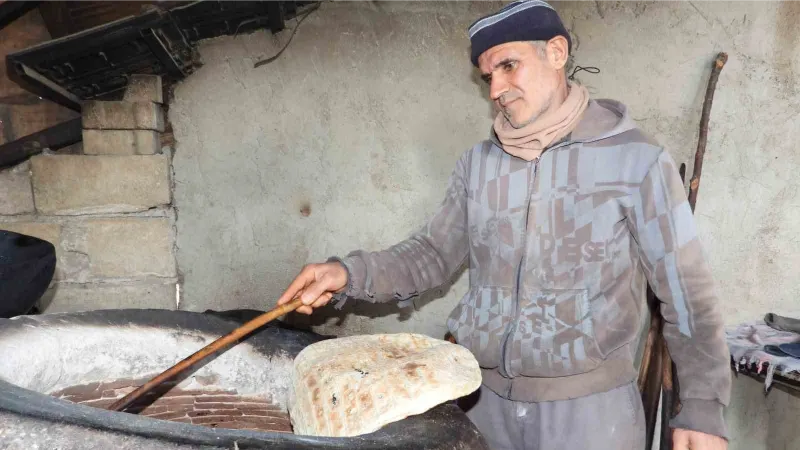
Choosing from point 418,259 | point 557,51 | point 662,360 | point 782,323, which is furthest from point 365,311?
point 782,323

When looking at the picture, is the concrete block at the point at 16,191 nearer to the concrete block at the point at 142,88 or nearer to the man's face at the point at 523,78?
the concrete block at the point at 142,88

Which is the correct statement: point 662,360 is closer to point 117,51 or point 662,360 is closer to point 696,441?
point 696,441

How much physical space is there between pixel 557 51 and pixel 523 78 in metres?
0.13

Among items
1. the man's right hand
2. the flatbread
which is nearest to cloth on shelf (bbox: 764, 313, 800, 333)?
the flatbread

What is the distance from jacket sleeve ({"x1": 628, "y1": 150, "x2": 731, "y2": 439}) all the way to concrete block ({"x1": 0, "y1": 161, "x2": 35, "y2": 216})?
2620 mm

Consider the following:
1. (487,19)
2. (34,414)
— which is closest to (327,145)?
(487,19)

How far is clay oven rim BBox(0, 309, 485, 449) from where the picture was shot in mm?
→ 891

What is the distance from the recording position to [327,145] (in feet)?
9.10

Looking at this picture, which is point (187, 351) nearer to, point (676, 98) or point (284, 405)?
point (284, 405)

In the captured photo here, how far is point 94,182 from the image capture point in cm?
262

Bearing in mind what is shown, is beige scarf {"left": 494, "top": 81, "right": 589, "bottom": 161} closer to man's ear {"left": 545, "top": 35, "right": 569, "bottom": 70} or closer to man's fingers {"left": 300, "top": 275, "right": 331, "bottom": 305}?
man's ear {"left": 545, "top": 35, "right": 569, "bottom": 70}

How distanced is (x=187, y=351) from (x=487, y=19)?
1.26 metres

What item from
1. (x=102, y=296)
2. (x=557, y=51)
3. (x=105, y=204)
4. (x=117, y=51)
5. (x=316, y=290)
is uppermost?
(x=117, y=51)

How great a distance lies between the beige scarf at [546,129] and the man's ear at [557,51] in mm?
81
